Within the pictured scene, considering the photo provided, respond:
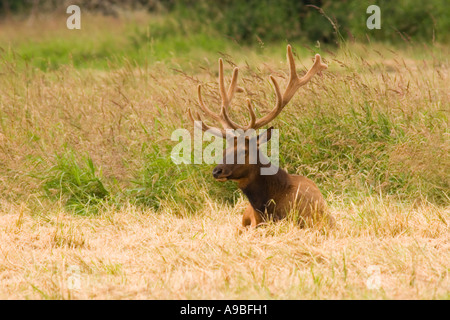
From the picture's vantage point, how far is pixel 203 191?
7.28m

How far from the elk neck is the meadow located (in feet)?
0.76

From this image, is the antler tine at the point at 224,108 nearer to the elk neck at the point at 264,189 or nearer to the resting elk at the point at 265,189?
the resting elk at the point at 265,189

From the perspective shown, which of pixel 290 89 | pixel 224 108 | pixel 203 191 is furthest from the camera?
pixel 203 191

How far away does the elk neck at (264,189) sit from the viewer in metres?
6.15

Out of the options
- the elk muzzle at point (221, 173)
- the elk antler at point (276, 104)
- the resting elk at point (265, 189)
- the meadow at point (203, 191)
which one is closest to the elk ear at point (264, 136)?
the resting elk at point (265, 189)

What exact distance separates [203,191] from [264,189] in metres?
1.21

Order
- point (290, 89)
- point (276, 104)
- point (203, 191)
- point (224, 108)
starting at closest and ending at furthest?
point (224, 108) → point (276, 104) → point (290, 89) → point (203, 191)

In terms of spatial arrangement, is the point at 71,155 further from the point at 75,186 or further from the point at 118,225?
the point at 118,225

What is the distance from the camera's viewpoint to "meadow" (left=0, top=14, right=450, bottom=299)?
16.4ft

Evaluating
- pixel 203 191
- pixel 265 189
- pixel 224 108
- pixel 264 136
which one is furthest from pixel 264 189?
pixel 203 191

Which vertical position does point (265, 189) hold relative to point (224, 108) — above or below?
below

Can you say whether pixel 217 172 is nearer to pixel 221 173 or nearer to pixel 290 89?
pixel 221 173

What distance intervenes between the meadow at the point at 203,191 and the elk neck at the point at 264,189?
231 millimetres

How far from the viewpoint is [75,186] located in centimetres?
764
